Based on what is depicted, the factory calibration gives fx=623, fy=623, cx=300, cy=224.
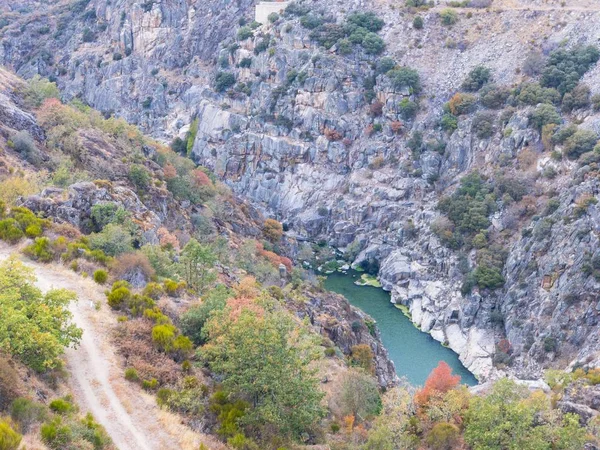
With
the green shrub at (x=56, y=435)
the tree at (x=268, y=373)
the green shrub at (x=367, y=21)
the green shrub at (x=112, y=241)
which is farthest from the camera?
the green shrub at (x=367, y=21)

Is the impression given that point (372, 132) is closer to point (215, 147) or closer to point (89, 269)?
point (215, 147)

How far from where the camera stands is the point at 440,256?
68250mm

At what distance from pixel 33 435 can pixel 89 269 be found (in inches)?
495

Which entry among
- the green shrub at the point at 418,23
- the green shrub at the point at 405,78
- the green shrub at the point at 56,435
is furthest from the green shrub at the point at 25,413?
the green shrub at the point at 418,23

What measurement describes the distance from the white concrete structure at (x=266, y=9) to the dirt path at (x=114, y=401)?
3201 inches

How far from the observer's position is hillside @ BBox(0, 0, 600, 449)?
2380cm

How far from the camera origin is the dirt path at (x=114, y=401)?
18.8 m

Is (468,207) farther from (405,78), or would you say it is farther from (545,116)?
(405,78)

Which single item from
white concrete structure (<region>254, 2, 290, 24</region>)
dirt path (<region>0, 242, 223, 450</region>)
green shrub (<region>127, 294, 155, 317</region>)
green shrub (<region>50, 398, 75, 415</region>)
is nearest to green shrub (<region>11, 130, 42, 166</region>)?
green shrub (<region>127, 294, 155, 317</region>)

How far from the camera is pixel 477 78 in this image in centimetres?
7906

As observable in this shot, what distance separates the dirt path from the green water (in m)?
29.8

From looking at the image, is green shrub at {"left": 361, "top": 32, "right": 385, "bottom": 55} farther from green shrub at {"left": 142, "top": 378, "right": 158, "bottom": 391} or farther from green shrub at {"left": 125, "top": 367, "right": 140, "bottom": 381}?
green shrub at {"left": 125, "top": 367, "right": 140, "bottom": 381}

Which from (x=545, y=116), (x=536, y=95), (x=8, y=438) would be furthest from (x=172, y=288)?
(x=536, y=95)

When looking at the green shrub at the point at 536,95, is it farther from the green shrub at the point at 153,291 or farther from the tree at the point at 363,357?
the green shrub at the point at 153,291
